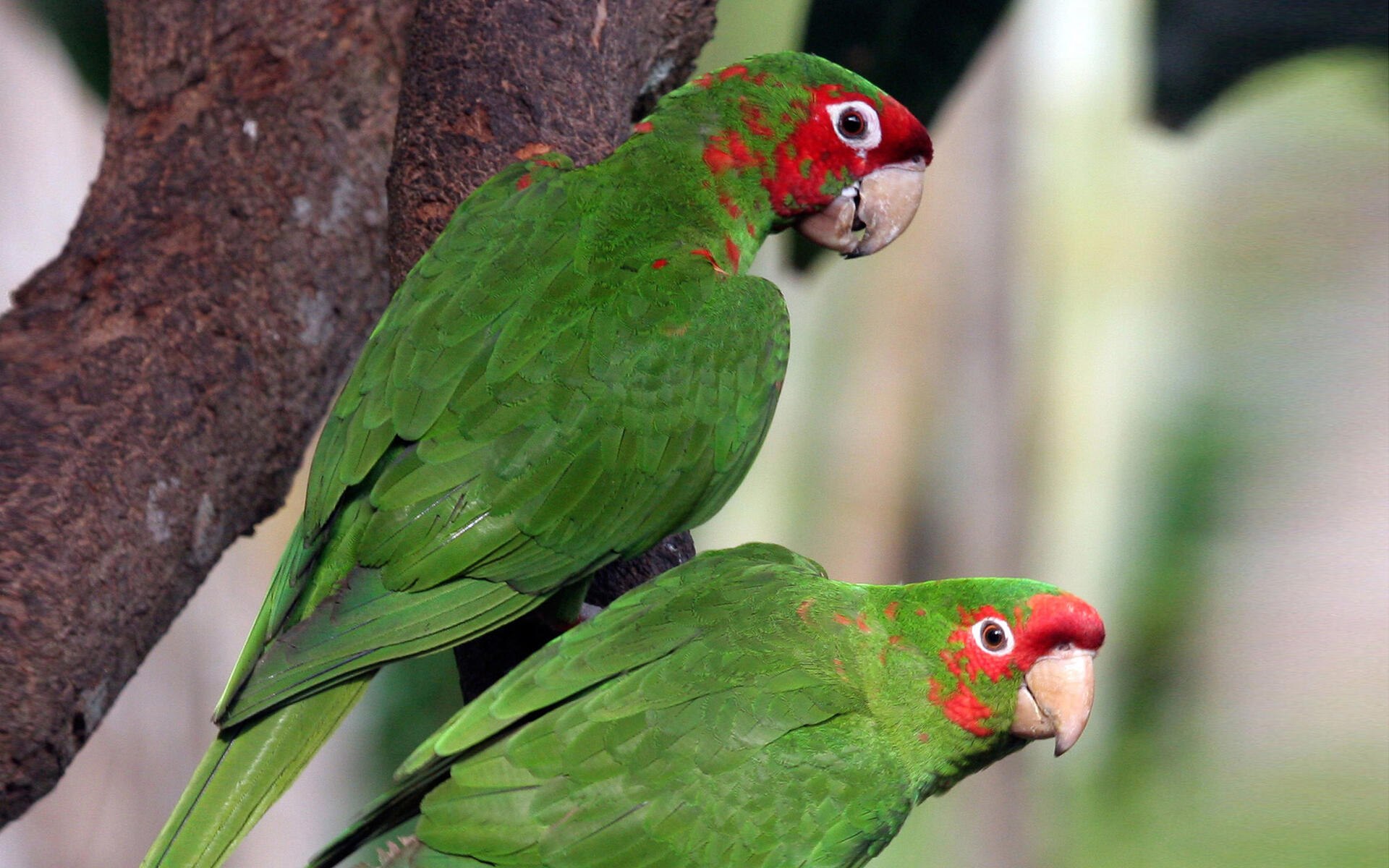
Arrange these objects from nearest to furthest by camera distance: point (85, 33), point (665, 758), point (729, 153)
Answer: point (665, 758) < point (729, 153) < point (85, 33)

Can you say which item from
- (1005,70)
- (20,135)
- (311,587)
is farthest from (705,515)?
(20,135)

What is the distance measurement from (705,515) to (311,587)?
1.67ft

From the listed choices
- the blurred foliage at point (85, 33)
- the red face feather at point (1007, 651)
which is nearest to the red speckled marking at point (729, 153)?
the red face feather at point (1007, 651)

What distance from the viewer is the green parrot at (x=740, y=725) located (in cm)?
116

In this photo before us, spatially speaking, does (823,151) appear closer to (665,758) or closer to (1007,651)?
(1007,651)

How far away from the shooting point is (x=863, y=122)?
1680 mm

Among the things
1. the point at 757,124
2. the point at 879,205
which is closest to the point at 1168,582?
the point at 879,205

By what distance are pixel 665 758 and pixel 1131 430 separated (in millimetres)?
2156

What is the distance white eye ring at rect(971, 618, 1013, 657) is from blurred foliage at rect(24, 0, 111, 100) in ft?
11.3

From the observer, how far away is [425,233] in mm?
1815

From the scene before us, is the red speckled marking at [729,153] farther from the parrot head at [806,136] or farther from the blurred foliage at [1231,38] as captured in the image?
the blurred foliage at [1231,38]

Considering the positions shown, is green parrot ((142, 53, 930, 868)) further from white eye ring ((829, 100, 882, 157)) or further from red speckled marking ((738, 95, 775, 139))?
white eye ring ((829, 100, 882, 157))

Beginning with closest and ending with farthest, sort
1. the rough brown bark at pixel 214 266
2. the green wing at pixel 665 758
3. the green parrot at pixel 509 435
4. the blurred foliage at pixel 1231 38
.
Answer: the green wing at pixel 665 758 < the green parrot at pixel 509 435 < the rough brown bark at pixel 214 266 < the blurred foliage at pixel 1231 38

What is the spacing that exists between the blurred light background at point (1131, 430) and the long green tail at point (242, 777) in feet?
6.50
